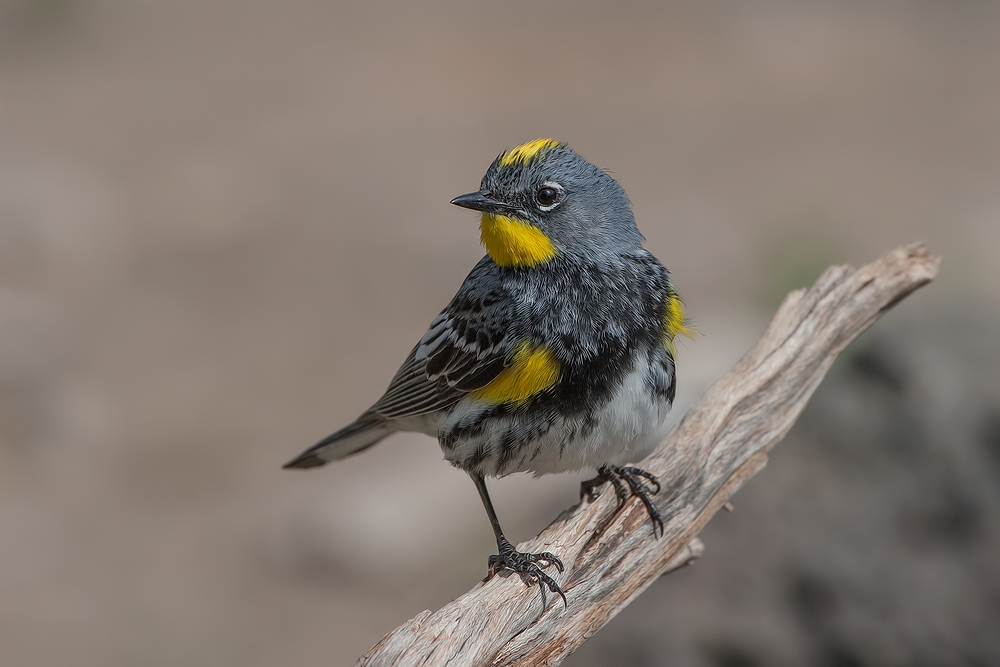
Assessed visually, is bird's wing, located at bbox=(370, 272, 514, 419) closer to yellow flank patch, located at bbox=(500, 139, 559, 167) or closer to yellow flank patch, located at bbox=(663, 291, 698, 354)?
yellow flank patch, located at bbox=(500, 139, 559, 167)

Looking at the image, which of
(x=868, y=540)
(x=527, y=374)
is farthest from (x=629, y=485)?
(x=868, y=540)

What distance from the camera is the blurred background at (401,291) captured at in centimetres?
714

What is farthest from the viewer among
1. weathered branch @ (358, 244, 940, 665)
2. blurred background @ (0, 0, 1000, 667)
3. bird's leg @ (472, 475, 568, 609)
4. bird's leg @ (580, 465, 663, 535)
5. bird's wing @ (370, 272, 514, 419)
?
blurred background @ (0, 0, 1000, 667)

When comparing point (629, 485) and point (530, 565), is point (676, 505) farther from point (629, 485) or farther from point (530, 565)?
point (530, 565)

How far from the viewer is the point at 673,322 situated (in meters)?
5.63

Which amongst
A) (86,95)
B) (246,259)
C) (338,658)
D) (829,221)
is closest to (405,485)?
(338,658)

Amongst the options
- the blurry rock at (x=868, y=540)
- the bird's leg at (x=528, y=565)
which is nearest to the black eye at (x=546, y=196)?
the bird's leg at (x=528, y=565)

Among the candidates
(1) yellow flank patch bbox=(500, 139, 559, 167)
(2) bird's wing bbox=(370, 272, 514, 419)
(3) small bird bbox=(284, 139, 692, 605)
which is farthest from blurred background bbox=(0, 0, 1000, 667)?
(1) yellow flank patch bbox=(500, 139, 559, 167)

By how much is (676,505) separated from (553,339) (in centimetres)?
115

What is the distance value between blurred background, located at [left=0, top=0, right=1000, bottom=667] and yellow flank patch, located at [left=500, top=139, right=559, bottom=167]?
3021 millimetres

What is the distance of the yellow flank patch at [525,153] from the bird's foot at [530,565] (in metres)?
1.92

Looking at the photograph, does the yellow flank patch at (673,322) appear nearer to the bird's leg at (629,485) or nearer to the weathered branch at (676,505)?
the weathered branch at (676,505)

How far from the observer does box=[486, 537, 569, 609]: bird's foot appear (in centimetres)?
520

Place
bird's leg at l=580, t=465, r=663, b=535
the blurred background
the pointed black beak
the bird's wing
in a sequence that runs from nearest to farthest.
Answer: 1. the pointed black beak
2. the bird's wing
3. bird's leg at l=580, t=465, r=663, b=535
4. the blurred background
